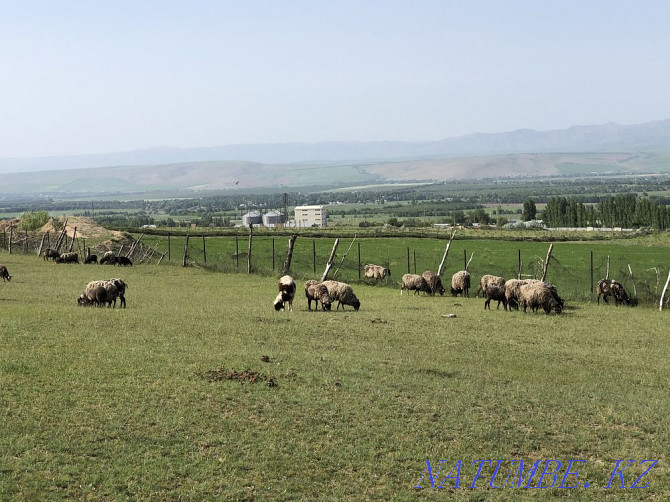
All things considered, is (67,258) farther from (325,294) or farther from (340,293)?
(340,293)

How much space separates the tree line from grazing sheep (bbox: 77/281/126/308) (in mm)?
90289

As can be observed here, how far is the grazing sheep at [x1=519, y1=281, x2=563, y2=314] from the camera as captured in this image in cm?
2736

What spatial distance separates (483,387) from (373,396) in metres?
2.79

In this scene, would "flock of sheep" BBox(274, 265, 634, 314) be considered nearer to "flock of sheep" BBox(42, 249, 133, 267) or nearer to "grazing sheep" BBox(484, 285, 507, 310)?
"grazing sheep" BBox(484, 285, 507, 310)

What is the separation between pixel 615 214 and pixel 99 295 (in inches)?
3914

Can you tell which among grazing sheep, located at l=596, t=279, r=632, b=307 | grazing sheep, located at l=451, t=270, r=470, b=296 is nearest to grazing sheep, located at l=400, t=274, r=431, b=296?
grazing sheep, located at l=451, t=270, r=470, b=296

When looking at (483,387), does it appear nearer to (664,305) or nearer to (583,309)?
(583,309)

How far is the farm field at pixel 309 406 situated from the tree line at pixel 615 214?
284 ft

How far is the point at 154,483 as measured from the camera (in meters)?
10.3

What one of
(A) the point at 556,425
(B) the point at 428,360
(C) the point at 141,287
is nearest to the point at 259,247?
(C) the point at 141,287

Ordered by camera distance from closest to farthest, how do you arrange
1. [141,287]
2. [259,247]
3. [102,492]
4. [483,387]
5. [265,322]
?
[102,492]
[483,387]
[265,322]
[141,287]
[259,247]

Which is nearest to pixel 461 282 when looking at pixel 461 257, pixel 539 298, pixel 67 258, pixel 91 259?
pixel 539 298

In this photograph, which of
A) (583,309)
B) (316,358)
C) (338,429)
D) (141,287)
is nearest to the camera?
(338,429)

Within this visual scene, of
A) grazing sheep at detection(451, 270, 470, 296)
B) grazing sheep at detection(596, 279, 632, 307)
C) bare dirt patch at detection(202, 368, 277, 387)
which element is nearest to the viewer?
bare dirt patch at detection(202, 368, 277, 387)
